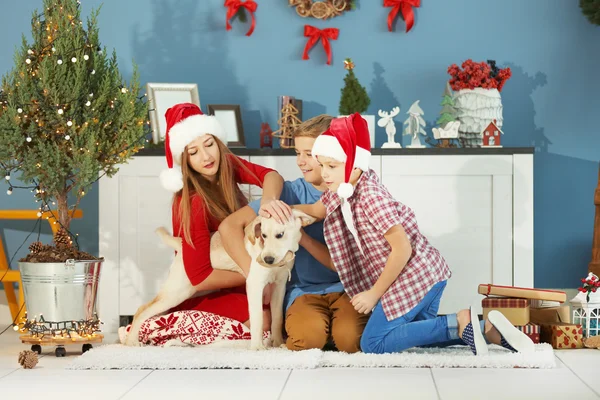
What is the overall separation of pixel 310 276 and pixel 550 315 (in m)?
0.88

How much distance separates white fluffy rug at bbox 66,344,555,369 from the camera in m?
2.43

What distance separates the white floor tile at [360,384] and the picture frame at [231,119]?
1.55m

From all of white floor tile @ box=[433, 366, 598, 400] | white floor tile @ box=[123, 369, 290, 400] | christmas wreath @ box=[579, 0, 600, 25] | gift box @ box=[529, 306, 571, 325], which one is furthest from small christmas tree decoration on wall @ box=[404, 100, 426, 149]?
white floor tile @ box=[123, 369, 290, 400]

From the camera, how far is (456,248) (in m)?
3.45

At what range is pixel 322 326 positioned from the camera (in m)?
2.70

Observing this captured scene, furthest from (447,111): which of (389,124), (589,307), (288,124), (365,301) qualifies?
(365,301)

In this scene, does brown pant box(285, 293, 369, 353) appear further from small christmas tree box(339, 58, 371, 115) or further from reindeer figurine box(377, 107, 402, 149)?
small christmas tree box(339, 58, 371, 115)

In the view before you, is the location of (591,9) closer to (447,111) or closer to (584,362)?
(447,111)

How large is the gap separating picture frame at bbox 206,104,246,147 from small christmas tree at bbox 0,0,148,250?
2.74 feet

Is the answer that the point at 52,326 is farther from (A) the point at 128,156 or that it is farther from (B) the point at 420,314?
(B) the point at 420,314

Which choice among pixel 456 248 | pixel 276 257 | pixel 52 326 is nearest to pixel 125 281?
pixel 52 326

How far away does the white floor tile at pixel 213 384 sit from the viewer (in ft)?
6.78

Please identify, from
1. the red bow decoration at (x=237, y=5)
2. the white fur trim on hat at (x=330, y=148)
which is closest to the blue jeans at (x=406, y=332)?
the white fur trim on hat at (x=330, y=148)

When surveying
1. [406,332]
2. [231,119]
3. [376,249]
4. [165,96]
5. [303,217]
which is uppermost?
[165,96]
